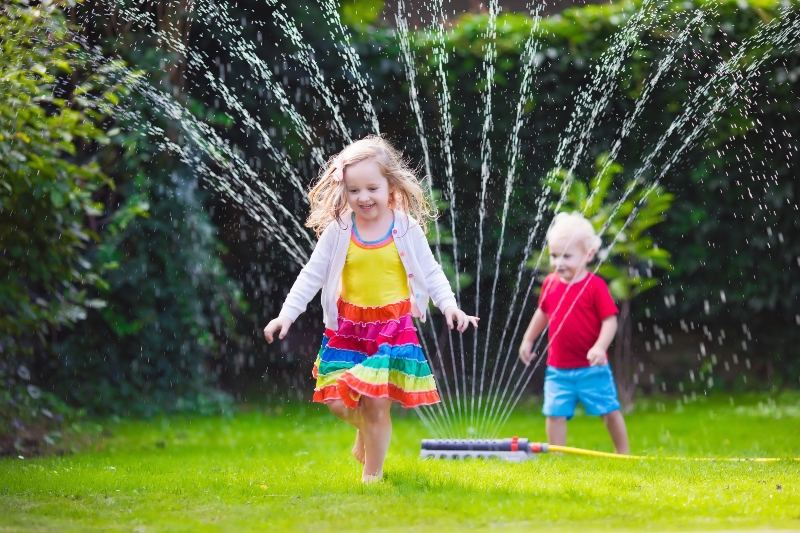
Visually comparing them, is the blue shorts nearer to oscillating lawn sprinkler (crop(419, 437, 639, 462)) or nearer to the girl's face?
oscillating lawn sprinkler (crop(419, 437, 639, 462))

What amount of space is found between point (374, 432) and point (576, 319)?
162 centimetres

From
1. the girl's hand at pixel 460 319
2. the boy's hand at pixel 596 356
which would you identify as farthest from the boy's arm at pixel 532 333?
the girl's hand at pixel 460 319

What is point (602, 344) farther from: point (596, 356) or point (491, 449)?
point (491, 449)

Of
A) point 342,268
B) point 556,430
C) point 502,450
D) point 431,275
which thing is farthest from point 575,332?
point 342,268

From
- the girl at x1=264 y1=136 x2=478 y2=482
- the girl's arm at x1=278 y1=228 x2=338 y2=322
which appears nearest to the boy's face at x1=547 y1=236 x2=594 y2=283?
the girl at x1=264 y1=136 x2=478 y2=482

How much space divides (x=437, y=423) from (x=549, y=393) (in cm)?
150

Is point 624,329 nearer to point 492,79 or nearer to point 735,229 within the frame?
point 735,229

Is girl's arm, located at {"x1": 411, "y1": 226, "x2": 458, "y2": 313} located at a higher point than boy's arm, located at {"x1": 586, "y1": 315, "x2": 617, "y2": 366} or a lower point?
higher

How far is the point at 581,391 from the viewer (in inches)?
207

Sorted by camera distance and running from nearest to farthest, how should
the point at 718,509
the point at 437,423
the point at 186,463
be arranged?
the point at 718,509, the point at 186,463, the point at 437,423

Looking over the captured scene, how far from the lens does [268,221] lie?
7.59 metres

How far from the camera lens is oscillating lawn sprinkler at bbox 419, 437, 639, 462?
4750 millimetres

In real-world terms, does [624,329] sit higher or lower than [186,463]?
higher

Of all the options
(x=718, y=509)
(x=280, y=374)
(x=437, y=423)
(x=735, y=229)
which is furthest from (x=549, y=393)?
(x=280, y=374)
